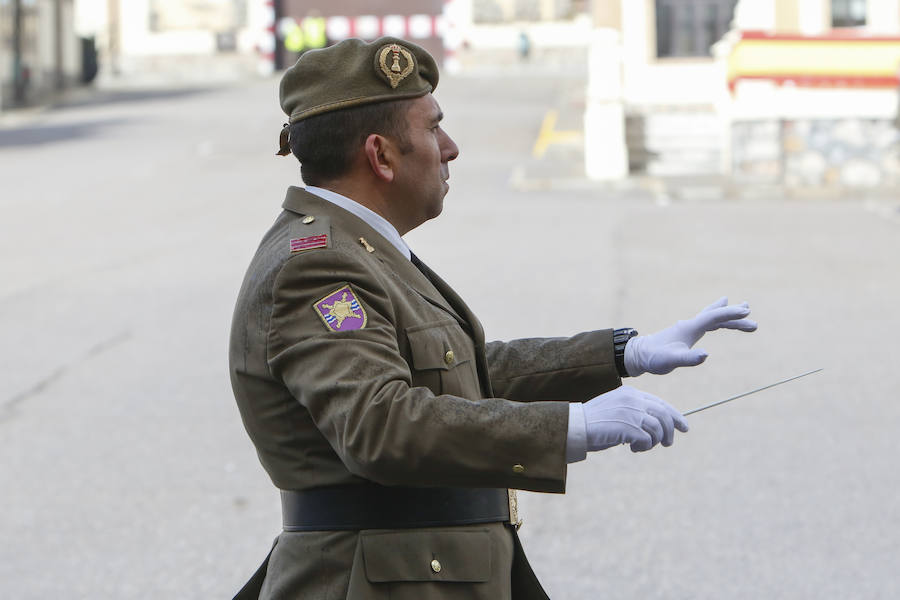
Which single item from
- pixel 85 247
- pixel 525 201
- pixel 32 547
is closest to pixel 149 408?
pixel 32 547

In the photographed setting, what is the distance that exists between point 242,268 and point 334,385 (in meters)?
10.2

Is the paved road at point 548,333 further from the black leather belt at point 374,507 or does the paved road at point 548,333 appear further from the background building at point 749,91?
the background building at point 749,91

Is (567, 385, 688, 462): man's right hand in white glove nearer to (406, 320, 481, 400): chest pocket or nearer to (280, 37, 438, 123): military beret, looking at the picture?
(406, 320, 481, 400): chest pocket

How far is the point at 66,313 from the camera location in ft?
33.2

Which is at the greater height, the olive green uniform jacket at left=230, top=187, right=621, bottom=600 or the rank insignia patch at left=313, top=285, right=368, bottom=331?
the rank insignia patch at left=313, top=285, right=368, bottom=331

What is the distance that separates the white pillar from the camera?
845 inches

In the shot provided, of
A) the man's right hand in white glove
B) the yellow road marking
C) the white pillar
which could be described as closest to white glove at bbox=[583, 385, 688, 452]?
the man's right hand in white glove

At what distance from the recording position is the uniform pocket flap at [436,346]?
2.23 metres

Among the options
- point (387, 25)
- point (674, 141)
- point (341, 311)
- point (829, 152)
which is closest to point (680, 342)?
point (341, 311)

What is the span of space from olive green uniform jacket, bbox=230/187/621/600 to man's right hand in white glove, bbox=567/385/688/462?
0.15ft

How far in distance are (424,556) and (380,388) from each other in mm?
341

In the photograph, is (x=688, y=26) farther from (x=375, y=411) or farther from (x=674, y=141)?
(x=375, y=411)

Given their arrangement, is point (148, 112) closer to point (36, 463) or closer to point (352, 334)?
point (36, 463)

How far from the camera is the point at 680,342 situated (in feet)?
8.00
